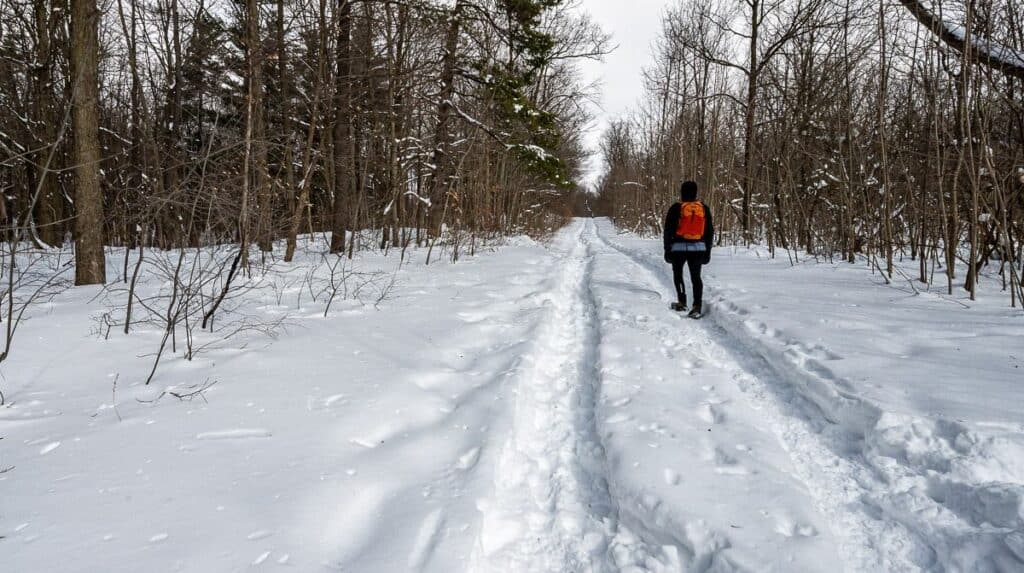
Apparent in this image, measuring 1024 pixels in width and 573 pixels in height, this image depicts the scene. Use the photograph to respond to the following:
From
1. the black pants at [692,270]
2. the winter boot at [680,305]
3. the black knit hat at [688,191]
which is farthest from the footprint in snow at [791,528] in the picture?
the black knit hat at [688,191]

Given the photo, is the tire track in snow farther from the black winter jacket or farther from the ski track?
the black winter jacket

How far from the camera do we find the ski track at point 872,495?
189 cm

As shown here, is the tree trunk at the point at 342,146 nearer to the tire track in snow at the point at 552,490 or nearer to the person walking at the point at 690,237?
the person walking at the point at 690,237

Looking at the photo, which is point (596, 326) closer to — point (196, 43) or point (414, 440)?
point (414, 440)

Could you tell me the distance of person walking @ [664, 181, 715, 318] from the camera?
639cm

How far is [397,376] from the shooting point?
3.78 m

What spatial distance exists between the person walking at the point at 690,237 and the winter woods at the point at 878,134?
275cm

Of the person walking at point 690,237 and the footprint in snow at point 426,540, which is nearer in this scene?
the footprint in snow at point 426,540

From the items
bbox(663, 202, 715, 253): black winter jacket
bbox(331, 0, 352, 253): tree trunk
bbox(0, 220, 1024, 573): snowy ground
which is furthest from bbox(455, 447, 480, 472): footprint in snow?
bbox(331, 0, 352, 253): tree trunk

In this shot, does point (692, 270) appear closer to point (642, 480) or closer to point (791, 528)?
point (642, 480)

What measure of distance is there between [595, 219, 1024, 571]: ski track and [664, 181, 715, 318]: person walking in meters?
2.83

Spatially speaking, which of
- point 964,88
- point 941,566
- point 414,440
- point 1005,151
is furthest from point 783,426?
point 1005,151

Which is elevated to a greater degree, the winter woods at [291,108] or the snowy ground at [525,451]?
the winter woods at [291,108]

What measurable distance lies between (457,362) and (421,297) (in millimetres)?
2760
